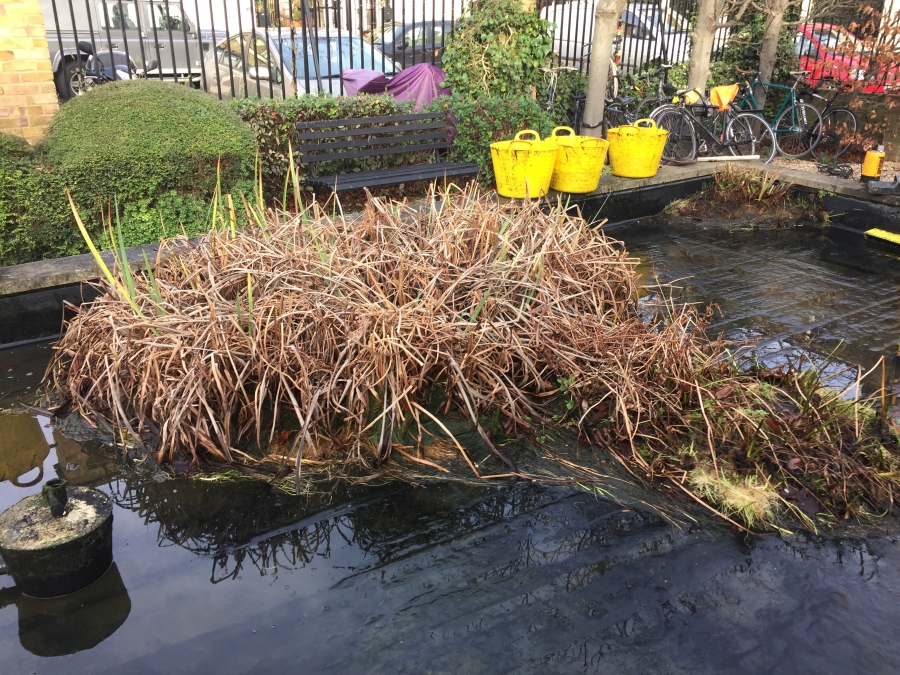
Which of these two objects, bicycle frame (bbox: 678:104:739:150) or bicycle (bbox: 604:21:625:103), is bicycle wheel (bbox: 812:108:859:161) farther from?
bicycle (bbox: 604:21:625:103)

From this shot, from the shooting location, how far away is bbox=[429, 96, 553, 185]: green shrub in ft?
26.1

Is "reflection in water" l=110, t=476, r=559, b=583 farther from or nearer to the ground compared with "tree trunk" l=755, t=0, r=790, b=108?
nearer to the ground

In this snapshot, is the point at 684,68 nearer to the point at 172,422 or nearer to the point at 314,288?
the point at 314,288

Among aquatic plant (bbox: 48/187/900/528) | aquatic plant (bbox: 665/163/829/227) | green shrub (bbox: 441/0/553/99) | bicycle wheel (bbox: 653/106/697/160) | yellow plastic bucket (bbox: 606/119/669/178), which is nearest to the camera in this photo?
aquatic plant (bbox: 48/187/900/528)

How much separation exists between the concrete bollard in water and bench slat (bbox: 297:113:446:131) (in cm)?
495

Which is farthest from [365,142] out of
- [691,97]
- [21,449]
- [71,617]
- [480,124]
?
[71,617]

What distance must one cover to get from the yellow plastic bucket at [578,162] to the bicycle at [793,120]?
414 centimetres

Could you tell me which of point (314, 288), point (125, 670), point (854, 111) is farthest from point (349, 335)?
point (854, 111)

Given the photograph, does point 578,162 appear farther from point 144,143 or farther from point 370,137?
point 144,143

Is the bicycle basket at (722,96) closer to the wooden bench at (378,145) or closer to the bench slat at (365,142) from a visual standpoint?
the wooden bench at (378,145)

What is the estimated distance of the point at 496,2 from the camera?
8.54 meters

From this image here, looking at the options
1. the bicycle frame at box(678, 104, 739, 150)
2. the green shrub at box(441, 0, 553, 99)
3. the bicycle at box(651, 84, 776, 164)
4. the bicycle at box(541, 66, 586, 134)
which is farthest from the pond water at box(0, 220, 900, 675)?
the bicycle frame at box(678, 104, 739, 150)

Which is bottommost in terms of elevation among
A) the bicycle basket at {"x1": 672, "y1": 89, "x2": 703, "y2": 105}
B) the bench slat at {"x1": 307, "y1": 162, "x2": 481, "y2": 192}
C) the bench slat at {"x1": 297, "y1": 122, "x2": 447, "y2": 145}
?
the bench slat at {"x1": 307, "y1": 162, "x2": 481, "y2": 192}

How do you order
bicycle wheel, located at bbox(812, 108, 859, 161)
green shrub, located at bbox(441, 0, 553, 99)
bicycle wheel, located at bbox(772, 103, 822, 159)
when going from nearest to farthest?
green shrub, located at bbox(441, 0, 553, 99) < bicycle wheel, located at bbox(812, 108, 859, 161) < bicycle wheel, located at bbox(772, 103, 822, 159)
